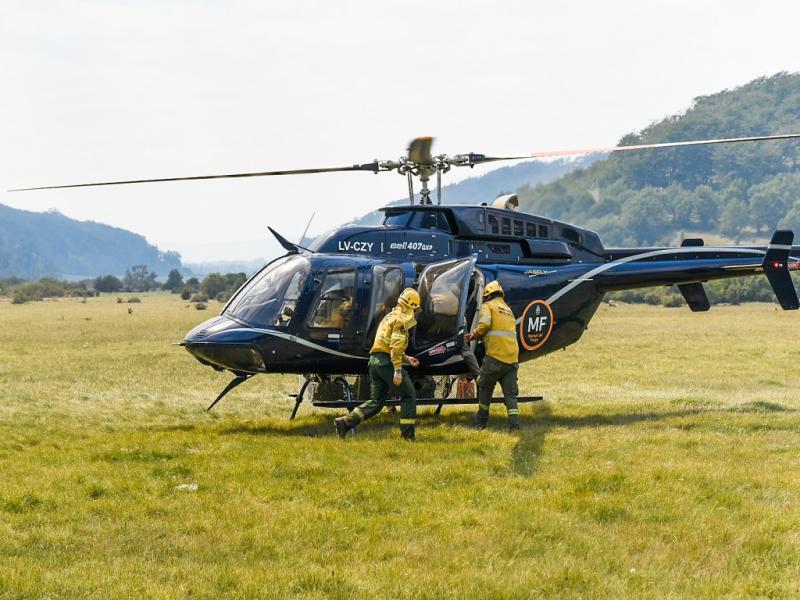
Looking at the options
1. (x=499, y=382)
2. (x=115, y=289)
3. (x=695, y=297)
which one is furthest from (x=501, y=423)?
(x=115, y=289)

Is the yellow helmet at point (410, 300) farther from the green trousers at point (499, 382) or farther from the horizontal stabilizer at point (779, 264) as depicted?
the horizontal stabilizer at point (779, 264)

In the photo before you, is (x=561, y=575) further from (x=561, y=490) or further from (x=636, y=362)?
(x=636, y=362)

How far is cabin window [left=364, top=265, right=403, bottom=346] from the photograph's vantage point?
1259 centimetres

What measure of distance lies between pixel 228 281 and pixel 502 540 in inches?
3428

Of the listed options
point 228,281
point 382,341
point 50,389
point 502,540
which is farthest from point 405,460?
point 228,281

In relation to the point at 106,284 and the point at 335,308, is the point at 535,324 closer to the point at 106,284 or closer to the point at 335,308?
the point at 335,308

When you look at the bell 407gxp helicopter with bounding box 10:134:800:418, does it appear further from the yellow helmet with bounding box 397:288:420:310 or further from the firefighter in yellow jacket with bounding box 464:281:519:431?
the yellow helmet with bounding box 397:288:420:310

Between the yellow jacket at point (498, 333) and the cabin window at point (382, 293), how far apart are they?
1.36 m

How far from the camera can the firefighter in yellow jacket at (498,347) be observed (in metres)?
12.3

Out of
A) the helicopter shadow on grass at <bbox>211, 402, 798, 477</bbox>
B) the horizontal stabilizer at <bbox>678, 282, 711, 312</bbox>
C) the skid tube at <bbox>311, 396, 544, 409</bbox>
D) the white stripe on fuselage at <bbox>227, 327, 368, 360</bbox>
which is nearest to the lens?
the helicopter shadow on grass at <bbox>211, 402, 798, 477</bbox>

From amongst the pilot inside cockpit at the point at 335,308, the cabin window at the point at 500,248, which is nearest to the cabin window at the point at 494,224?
the cabin window at the point at 500,248

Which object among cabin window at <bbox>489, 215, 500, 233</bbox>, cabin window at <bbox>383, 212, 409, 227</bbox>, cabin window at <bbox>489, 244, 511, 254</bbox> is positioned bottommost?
cabin window at <bbox>489, 244, 511, 254</bbox>

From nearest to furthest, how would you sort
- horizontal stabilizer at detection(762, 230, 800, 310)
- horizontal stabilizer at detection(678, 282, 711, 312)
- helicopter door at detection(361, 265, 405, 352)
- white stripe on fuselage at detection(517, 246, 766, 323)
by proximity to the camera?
helicopter door at detection(361, 265, 405, 352) < white stripe on fuselage at detection(517, 246, 766, 323) < horizontal stabilizer at detection(762, 230, 800, 310) < horizontal stabilizer at detection(678, 282, 711, 312)

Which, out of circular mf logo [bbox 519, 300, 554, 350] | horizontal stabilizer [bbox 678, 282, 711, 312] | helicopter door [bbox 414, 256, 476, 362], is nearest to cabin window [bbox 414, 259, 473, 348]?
helicopter door [bbox 414, 256, 476, 362]
